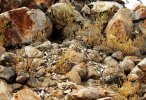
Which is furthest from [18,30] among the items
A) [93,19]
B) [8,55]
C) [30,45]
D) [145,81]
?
[145,81]

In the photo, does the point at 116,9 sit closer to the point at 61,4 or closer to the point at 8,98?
the point at 61,4

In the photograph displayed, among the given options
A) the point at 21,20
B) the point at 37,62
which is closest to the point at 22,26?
the point at 21,20

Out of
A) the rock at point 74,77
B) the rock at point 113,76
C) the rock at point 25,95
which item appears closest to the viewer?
the rock at point 25,95

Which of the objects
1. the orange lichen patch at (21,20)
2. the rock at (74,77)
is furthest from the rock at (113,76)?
the orange lichen patch at (21,20)

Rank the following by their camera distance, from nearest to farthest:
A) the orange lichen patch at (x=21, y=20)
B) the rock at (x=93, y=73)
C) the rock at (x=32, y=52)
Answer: the rock at (x=93, y=73) < the rock at (x=32, y=52) < the orange lichen patch at (x=21, y=20)

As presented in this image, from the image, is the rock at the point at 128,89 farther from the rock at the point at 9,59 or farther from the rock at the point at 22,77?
the rock at the point at 9,59

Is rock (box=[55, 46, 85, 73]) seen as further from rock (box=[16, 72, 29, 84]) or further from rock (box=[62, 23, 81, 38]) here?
rock (box=[62, 23, 81, 38])

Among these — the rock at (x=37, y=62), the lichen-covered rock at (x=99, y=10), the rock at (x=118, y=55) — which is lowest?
the rock at (x=118, y=55)
